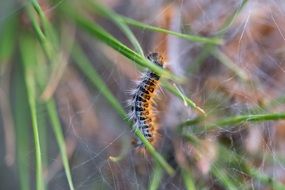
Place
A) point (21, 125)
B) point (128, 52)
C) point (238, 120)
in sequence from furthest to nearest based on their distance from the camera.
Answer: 1. point (21, 125)
2. point (238, 120)
3. point (128, 52)

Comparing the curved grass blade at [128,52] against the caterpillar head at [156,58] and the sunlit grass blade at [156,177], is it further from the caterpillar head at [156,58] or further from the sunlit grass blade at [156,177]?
the sunlit grass blade at [156,177]

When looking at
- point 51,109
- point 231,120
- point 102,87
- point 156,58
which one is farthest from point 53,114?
point 231,120

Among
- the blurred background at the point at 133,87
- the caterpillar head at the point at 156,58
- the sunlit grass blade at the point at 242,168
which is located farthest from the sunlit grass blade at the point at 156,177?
the caterpillar head at the point at 156,58

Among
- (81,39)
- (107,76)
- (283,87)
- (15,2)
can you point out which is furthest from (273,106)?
(15,2)

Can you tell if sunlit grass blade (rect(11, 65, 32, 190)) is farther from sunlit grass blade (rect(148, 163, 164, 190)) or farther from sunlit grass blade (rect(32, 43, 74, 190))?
sunlit grass blade (rect(148, 163, 164, 190))

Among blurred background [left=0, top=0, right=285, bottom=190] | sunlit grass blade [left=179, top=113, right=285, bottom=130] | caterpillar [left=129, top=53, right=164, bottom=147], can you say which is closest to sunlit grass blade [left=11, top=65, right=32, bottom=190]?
blurred background [left=0, top=0, right=285, bottom=190]

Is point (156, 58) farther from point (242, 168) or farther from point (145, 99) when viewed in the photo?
point (242, 168)

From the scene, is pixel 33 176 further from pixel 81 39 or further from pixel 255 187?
pixel 255 187
